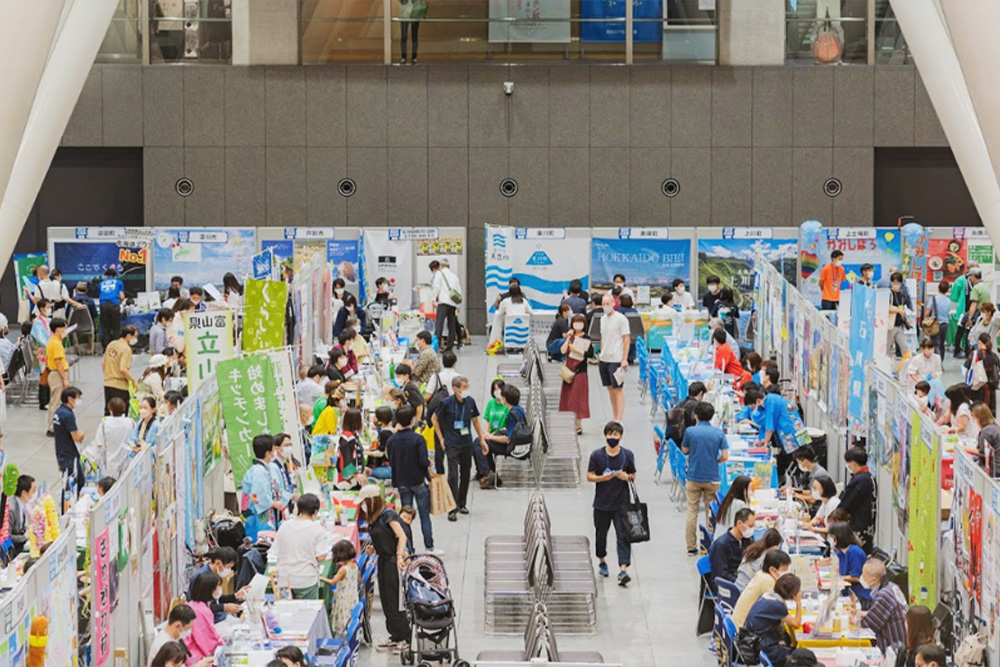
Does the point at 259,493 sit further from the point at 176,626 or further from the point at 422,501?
the point at 176,626

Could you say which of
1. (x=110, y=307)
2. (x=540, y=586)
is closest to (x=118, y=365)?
(x=110, y=307)

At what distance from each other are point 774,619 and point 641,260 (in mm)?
15074

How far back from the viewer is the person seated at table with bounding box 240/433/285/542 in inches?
524

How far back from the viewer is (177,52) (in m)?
28.0

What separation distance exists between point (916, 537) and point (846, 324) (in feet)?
16.0

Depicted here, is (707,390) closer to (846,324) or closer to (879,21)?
(846,324)

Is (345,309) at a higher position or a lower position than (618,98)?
lower

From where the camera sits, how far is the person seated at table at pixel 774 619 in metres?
10.7

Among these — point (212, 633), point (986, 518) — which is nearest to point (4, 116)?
point (212, 633)

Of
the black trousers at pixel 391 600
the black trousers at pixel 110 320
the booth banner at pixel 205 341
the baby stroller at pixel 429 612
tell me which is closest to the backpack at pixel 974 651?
the baby stroller at pixel 429 612

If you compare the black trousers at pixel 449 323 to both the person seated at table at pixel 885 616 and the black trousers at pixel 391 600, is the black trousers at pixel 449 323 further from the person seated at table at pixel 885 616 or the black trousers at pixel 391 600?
the person seated at table at pixel 885 616

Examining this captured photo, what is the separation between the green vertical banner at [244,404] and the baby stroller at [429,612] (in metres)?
2.82

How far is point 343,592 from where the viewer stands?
12.2 metres

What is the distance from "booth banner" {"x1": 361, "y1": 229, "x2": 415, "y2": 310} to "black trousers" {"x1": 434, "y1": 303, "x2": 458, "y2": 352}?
99 cm
